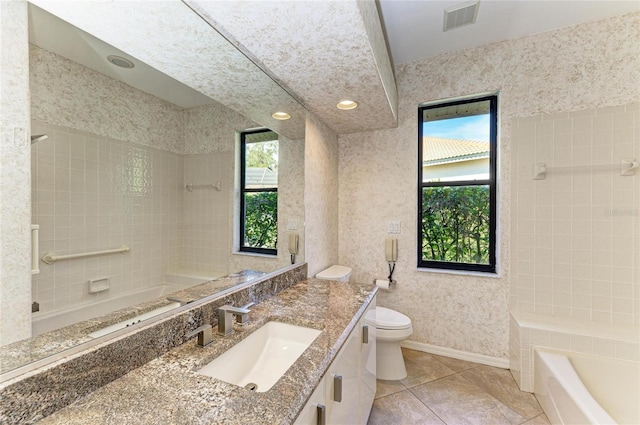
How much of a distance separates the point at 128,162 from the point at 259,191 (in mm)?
705

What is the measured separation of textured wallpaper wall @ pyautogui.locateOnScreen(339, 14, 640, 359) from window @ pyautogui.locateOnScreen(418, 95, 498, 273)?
0.37ft

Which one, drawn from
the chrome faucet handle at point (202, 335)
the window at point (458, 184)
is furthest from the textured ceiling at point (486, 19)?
the chrome faucet handle at point (202, 335)

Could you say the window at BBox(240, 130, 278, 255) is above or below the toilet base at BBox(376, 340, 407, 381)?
above

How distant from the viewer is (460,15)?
201 centimetres

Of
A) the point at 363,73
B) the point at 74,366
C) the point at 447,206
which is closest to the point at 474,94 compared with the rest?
the point at 447,206

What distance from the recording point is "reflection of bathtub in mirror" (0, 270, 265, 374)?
70 cm

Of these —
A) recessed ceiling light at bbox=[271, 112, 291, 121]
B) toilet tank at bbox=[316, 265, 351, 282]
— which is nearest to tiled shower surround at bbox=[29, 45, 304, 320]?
recessed ceiling light at bbox=[271, 112, 291, 121]

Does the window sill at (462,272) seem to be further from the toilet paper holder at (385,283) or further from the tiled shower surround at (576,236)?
the toilet paper holder at (385,283)

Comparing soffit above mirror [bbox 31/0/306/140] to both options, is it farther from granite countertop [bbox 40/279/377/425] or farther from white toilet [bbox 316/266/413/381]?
white toilet [bbox 316/266/413/381]

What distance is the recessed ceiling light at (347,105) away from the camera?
6.63ft

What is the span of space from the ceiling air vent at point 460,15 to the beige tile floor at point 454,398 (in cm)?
280

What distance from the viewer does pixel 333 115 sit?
7.62 ft

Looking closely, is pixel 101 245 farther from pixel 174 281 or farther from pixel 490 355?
pixel 490 355

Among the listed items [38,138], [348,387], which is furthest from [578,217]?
[38,138]
